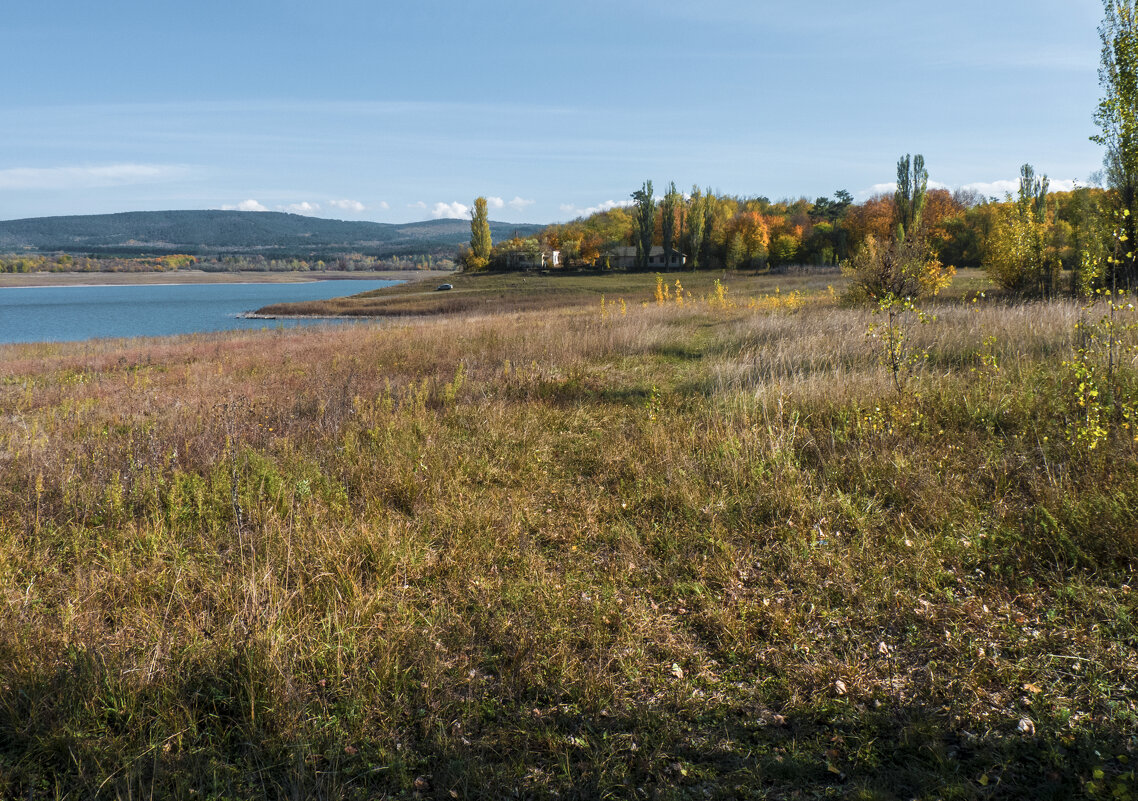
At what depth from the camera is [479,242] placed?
333 feet

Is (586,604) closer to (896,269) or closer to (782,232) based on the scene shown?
(896,269)

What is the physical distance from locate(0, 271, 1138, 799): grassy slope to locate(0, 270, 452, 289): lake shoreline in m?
136

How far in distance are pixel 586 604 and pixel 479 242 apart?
102631 mm

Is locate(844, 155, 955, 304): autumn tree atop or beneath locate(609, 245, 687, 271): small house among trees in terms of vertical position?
beneath

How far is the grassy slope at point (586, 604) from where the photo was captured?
2779mm

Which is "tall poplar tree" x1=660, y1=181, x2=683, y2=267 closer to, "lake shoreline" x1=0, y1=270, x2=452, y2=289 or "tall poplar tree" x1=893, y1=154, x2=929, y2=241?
"tall poplar tree" x1=893, y1=154, x2=929, y2=241

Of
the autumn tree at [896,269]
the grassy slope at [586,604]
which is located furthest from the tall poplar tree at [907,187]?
the grassy slope at [586,604]

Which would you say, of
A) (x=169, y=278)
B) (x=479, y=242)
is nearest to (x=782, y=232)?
(x=479, y=242)

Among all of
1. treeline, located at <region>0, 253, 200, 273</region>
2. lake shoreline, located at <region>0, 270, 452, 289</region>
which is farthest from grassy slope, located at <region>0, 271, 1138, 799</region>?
treeline, located at <region>0, 253, 200, 273</region>

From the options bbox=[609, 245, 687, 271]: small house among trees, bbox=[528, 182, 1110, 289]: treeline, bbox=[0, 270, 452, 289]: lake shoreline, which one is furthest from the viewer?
bbox=[0, 270, 452, 289]: lake shoreline

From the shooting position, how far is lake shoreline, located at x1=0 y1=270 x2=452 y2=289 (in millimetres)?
146337

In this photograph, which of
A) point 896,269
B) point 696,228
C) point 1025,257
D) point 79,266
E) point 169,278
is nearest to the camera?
point 896,269

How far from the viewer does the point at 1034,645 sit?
3436 millimetres

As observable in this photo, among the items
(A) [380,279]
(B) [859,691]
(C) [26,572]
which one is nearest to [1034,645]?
(B) [859,691]
